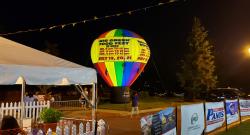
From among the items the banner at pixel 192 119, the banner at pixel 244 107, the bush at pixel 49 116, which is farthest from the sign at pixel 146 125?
the banner at pixel 244 107

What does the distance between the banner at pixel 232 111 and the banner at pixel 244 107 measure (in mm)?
1368

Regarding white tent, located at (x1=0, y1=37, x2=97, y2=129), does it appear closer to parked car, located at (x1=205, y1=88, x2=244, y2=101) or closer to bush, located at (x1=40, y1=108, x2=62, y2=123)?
bush, located at (x1=40, y1=108, x2=62, y2=123)

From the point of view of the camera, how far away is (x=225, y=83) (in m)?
53.8

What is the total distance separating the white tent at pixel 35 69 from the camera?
835cm

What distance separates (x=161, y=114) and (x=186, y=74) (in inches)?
1549

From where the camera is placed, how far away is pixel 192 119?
41.7 feet

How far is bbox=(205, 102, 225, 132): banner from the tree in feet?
99.2

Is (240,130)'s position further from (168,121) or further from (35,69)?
(35,69)

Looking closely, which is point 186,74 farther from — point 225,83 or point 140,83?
point 140,83

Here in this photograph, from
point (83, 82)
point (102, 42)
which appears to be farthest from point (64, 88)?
point (83, 82)

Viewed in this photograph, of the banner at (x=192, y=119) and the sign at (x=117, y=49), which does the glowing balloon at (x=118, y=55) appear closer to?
the sign at (x=117, y=49)

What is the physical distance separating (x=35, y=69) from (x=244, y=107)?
1627 centimetres

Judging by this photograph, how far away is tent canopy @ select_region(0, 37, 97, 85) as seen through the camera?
8344 millimetres

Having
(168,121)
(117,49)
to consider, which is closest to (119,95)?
(117,49)
